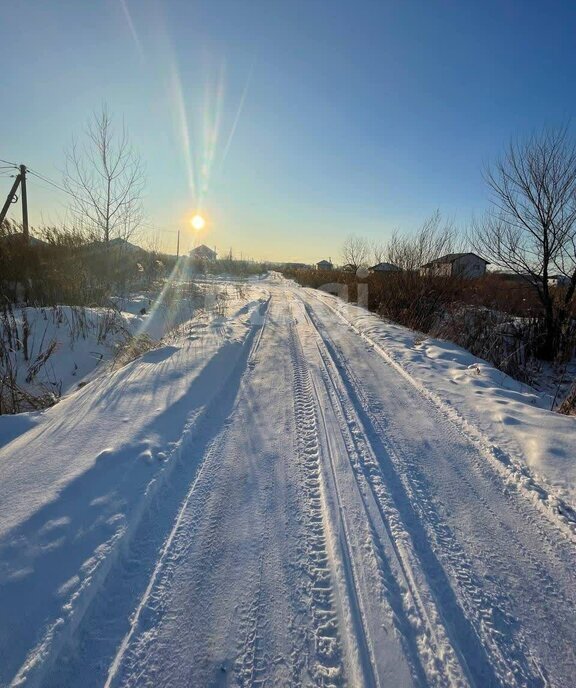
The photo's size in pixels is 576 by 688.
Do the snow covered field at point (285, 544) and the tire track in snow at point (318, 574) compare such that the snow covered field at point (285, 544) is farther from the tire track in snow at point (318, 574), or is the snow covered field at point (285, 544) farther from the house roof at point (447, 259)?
the house roof at point (447, 259)

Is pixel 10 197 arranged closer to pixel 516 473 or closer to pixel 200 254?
pixel 516 473

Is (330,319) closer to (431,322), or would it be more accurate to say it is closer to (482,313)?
(431,322)

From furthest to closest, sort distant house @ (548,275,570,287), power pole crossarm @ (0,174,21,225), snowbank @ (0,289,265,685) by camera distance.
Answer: power pole crossarm @ (0,174,21,225) → distant house @ (548,275,570,287) → snowbank @ (0,289,265,685)

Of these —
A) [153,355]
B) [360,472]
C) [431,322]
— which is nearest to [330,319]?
[431,322]

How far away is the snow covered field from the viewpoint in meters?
1.47

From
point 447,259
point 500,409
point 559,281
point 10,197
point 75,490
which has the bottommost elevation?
point 75,490

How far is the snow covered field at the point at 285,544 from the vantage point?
58.0 inches

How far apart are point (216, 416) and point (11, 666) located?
2.49m

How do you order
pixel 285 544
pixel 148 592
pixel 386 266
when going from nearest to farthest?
pixel 148 592
pixel 285 544
pixel 386 266

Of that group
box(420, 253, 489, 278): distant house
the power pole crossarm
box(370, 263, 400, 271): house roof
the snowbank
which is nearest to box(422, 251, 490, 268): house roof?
box(420, 253, 489, 278): distant house

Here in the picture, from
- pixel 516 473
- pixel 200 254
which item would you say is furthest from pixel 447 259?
pixel 200 254

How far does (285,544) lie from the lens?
6.74 ft

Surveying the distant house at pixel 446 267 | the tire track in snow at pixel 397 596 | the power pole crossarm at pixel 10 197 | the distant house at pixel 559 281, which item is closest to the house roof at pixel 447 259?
the distant house at pixel 446 267

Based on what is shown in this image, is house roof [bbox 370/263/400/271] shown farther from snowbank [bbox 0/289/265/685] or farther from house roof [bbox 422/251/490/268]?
snowbank [bbox 0/289/265/685]
